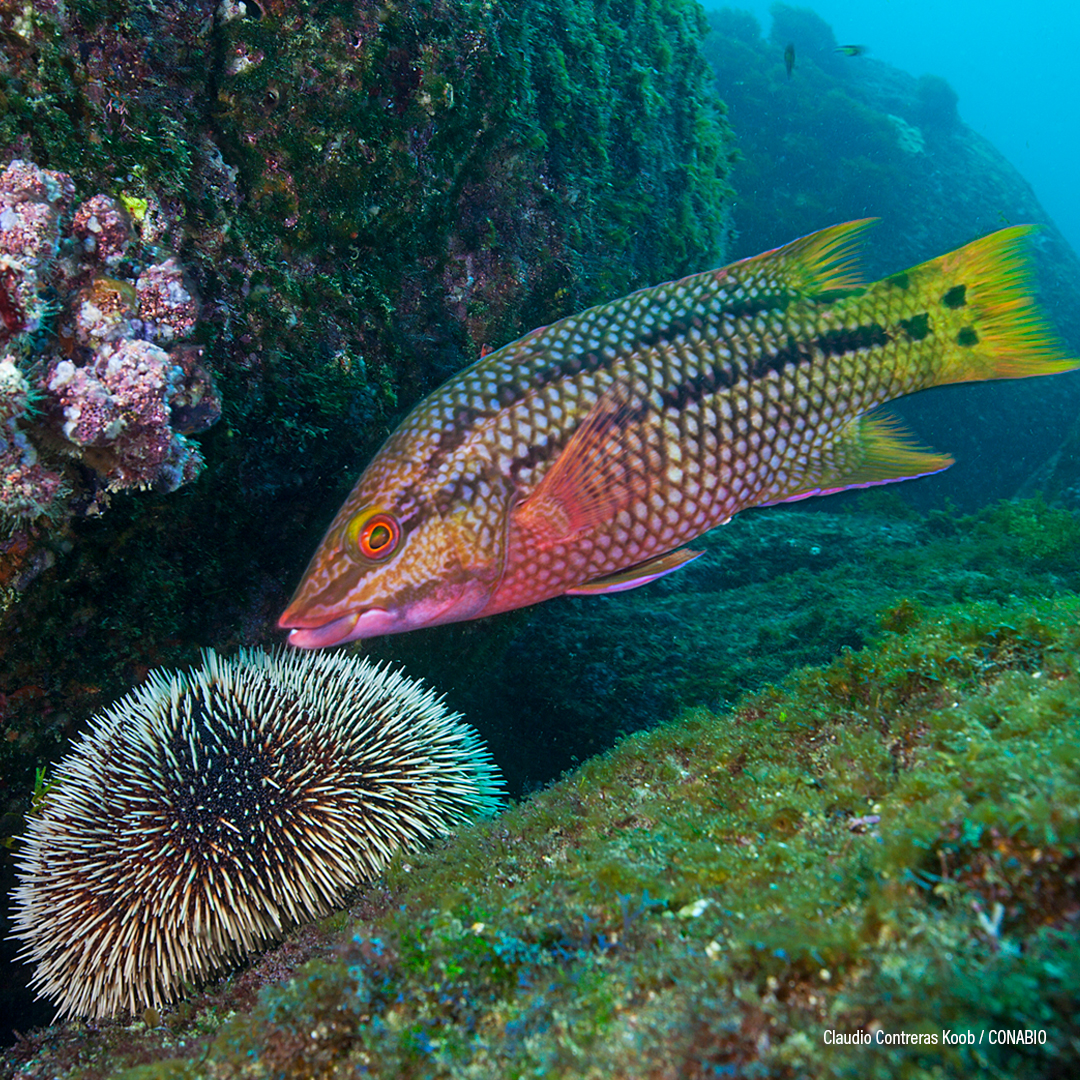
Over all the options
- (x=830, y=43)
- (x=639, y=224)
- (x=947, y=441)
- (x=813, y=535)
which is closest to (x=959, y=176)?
(x=947, y=441)

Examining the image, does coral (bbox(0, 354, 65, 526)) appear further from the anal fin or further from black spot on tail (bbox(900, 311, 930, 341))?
black spot on tail (bbox(900, 311, 930, 341))

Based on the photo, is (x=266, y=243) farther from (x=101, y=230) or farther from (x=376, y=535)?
(x=376, y=535)

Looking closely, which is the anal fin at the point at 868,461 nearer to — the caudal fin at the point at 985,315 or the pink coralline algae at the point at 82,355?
the caudal fin at the point at 985,315

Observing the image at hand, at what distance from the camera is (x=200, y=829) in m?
2.61

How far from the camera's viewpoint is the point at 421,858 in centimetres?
264

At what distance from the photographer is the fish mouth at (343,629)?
9.26 ft

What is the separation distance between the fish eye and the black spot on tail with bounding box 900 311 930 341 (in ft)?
9.86

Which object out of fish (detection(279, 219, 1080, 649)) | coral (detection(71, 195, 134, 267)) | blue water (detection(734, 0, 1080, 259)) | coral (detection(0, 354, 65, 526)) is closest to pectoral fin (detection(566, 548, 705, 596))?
fish (detection(279, 219, 1080, 649))

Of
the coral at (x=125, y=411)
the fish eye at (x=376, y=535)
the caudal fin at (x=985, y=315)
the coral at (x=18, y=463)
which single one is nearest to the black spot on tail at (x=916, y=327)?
the caudal fin at (x=985, y=315)

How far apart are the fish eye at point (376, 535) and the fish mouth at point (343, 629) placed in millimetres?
277

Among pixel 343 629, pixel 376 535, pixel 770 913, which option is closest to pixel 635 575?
pixel 376 535

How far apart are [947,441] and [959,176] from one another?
10343 mm

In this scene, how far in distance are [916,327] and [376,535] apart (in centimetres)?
317

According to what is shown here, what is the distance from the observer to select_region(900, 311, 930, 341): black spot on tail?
3.42 meters
